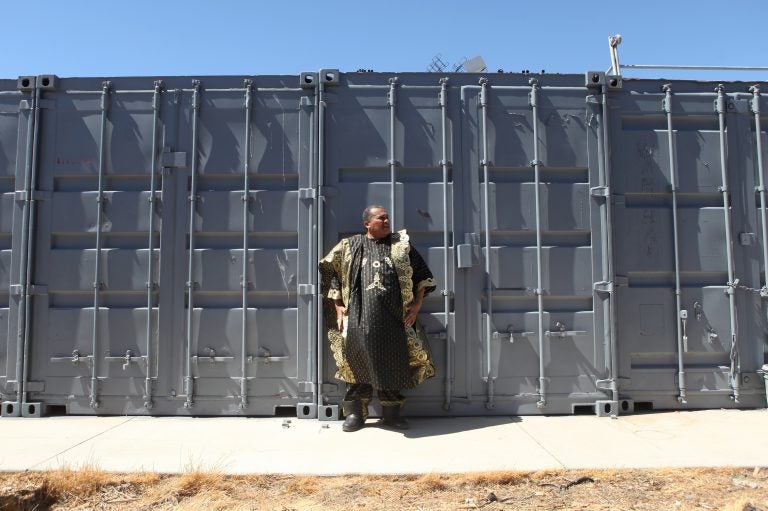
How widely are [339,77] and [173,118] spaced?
166cm

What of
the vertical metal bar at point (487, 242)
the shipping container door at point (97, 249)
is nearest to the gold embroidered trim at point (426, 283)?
the vertical metal bar at point (487, 242)

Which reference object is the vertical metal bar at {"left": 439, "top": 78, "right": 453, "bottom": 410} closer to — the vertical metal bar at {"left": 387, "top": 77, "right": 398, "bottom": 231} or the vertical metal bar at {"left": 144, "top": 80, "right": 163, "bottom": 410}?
the vertical metal bar at {"left": 387, "top": 77, "right": 398, "bottom": 231}

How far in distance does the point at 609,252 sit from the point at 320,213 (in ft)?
8.97

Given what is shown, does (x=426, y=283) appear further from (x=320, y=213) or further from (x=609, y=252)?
(x=609, y=252)

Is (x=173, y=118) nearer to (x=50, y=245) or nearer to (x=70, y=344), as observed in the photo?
(x=50, y=245)

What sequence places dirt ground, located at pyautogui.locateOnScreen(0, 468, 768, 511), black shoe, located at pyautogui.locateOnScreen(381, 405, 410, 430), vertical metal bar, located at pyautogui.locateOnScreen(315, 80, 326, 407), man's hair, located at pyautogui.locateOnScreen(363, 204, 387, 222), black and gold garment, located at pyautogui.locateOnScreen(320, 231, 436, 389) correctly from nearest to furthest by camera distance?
dirt ground, located at pyautogui.locateOnScreen(0, 468, 768, 511) → black and gold garment, located at pyautogui.locateOnScreen(320, 231, 436, 389) → black shoe, located at pyautogui.locateOnScreen(381, 405, 410, 430) → man's hair, located at pyautogui.locateOnScreen(363, 204, 387, 222) → vertical metal bar, located at pyautogui.locateOnScreen(315, 80, 326, 407)

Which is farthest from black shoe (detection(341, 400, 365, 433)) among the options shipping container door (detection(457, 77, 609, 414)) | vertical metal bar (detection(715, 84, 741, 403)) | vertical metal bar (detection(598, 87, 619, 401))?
vertical metal bar (detection(715, 84, 741, 403))

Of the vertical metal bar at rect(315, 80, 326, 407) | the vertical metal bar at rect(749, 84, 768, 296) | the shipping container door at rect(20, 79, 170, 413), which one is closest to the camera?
the vertical metal bar at rect(315, 80, 326, 407)

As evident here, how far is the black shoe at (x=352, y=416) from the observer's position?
14.7ft

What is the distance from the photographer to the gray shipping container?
4.93 m

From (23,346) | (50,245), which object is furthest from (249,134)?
(23,346)

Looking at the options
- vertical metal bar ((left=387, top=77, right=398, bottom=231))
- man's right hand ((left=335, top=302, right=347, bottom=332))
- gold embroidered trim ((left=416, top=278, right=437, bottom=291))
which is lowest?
man's right hand ((left=335, top=302, right=347, bottom=332))

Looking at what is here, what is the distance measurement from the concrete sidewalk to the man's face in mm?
1682

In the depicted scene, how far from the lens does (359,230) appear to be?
499cm
